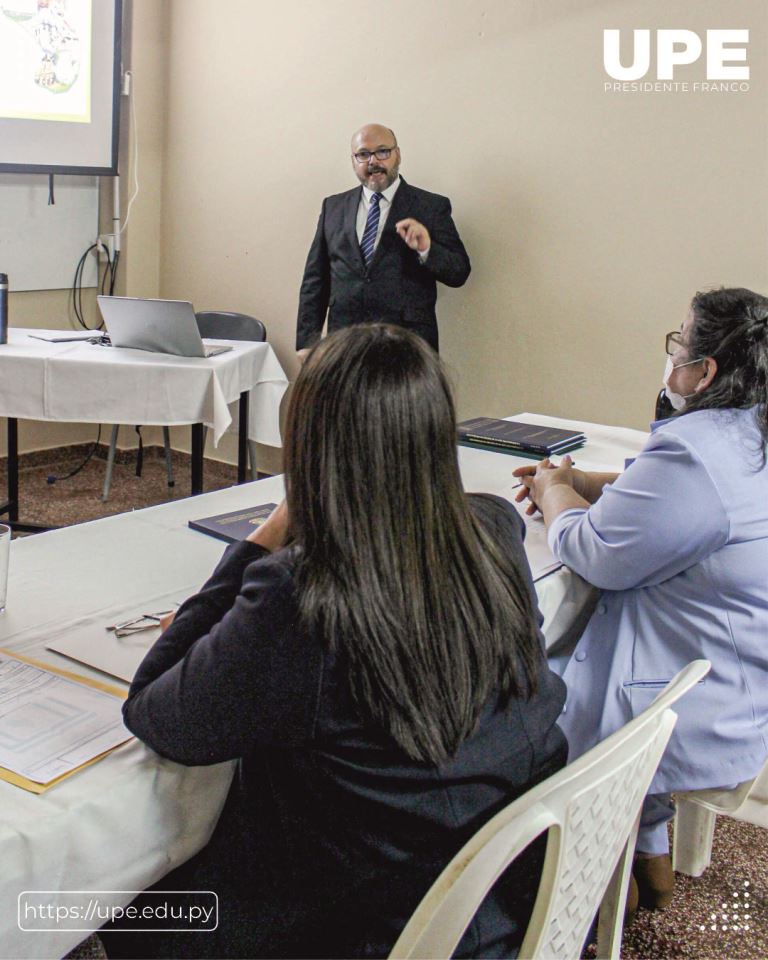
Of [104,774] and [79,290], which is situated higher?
[79,290]

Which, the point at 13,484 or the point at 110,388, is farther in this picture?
the point at 13,484

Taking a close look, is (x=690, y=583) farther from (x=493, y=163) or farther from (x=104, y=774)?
(x=493, y=163)

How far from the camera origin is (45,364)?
10.0ft

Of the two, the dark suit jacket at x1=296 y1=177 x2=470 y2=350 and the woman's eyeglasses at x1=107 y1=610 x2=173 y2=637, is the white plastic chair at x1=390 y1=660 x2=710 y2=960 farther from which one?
the dark suit jacket at x1=296 y1=177 x2=470 y2=350

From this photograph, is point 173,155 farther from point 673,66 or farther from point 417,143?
point 673,66

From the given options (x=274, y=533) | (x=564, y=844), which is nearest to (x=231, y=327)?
(x=274, y=533)

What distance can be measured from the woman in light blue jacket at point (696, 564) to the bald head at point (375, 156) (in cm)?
240

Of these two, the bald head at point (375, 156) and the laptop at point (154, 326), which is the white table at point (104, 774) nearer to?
the laptop at point (154, 326)

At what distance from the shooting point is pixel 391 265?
382cm

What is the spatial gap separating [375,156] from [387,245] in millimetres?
355

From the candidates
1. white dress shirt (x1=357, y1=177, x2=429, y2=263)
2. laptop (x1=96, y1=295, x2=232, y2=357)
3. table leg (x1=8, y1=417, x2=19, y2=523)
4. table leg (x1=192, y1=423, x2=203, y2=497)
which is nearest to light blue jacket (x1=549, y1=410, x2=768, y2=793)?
laptop (x1=96, y1=295, x2=232, y2=357)

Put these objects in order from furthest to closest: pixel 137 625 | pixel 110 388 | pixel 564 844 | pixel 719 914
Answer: pixel 110 388 → pixel 719 914 → pixel 137 625 → pixel 564 844

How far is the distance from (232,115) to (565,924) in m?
4.41

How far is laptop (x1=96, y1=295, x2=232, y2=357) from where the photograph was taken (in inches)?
123
